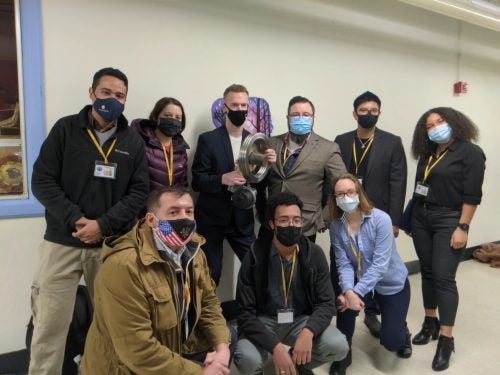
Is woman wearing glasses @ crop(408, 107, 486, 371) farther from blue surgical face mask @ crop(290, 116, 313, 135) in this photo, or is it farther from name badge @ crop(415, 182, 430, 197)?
blue surgical face mask @ crop(290, 116, 313, 135)

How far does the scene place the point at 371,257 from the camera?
231 cm

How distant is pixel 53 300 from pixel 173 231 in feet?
2.68

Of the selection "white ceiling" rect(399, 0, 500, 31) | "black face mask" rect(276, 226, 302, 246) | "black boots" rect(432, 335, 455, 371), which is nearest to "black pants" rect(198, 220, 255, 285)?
"black face mask" rect(276, 226, 302, 246)

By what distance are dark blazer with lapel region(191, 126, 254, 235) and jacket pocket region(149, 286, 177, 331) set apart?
0.95 meters

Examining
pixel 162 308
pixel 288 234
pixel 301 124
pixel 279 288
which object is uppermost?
pixel 301 124

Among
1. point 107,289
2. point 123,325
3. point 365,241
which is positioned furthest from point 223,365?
point 365,241

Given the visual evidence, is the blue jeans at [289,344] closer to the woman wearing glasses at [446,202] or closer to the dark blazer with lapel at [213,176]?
the dark blazer with lapel at [213,176]

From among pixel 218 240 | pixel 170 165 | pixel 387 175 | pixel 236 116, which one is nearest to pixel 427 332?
pixel 387 175

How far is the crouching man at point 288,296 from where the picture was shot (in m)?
1.94

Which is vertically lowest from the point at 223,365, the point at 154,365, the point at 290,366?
the point at 290,366

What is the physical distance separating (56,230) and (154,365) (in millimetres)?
885

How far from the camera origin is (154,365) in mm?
1412

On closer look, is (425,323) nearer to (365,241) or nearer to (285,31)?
(365,241)

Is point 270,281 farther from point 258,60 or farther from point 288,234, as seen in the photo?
point 258,60
